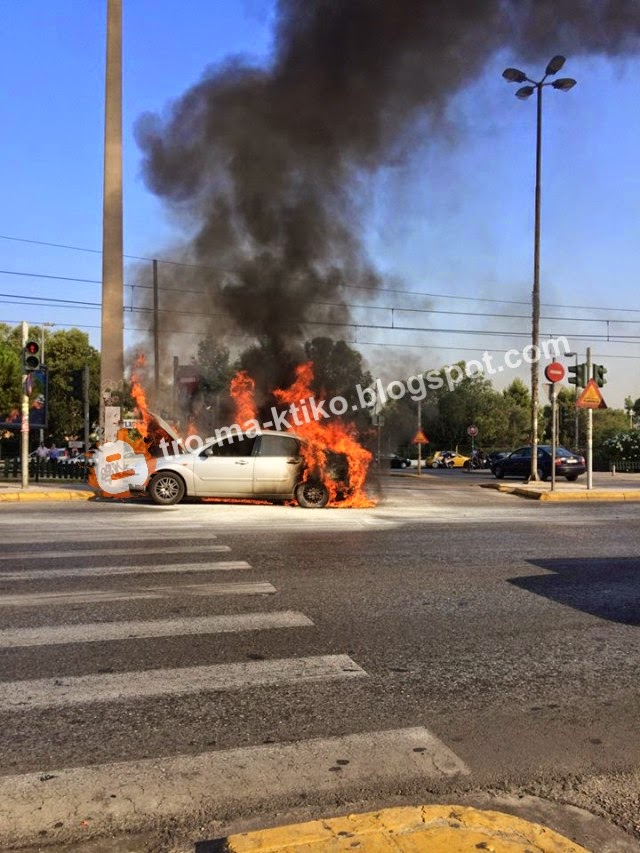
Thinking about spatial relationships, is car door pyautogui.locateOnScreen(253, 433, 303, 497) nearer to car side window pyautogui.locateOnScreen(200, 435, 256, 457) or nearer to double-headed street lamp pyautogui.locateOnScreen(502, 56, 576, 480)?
car side window pyautogui.locateOnScreen(200, 435, 256, 457)

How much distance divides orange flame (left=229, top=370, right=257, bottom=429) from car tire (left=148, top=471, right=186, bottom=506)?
2.65 meters

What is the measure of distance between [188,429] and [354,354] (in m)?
4.20

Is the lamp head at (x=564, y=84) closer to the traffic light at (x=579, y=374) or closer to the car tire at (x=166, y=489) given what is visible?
the traffic light at (x=579, y=374)

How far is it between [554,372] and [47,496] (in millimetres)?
13417

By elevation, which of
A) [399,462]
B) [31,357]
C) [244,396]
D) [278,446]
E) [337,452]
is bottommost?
[399,462]

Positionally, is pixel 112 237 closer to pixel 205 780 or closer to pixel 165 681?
pixel 165 681

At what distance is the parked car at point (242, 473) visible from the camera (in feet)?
44.9

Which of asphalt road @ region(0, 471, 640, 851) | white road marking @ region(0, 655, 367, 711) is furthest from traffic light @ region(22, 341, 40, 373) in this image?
white road marking @ region(0, 655, 367, 711)

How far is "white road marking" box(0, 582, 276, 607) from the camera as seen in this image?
18.9 ft

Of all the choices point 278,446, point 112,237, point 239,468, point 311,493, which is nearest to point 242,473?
point 239,468

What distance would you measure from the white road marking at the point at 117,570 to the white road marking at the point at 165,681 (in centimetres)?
275

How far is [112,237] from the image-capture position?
1877 centimetres

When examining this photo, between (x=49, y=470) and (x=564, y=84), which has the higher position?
(x=564, y=84)

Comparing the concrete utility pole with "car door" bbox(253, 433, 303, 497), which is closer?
"car door" bbox(253, 433, 303, 497)
